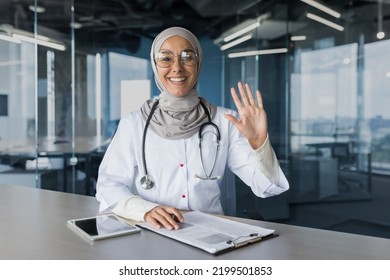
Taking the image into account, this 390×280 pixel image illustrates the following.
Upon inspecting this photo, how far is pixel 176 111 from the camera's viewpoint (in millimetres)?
1738

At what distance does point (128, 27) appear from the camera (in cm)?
484

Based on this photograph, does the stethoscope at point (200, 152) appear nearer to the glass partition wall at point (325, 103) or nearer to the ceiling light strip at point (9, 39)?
the glass partition wall at point (325, 103)

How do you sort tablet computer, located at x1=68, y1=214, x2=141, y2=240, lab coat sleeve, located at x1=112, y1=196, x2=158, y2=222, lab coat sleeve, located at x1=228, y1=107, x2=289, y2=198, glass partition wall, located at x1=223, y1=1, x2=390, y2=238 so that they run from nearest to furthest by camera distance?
tablet computer, located at x1=68, y1=214, x2=141, y2=240
lab coat sleeve, located at x1=112, y1=196, x2=158, y2=222
lab coat sleeve, located at x1=228, y1=107, x2=289, y2=198
glass partition wall, located at x1=223, y1=1, x2=390, y2=238

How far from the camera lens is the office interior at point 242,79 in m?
4.15

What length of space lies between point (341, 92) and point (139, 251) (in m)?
3.63

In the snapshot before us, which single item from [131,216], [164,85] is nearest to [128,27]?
[164,85]

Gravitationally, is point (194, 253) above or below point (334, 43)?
below

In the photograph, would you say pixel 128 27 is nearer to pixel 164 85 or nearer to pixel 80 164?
pixel 80 164

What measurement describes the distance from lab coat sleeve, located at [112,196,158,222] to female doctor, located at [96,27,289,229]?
83mm

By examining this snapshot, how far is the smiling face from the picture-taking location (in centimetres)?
167

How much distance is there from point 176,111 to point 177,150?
180mm

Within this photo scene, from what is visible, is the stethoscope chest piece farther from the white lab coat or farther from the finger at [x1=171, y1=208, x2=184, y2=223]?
the finger at [x1=171, y1=208, x2=184, y2=223]

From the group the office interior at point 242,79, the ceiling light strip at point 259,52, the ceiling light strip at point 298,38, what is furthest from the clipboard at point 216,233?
the ceiling light strip at point 298,38

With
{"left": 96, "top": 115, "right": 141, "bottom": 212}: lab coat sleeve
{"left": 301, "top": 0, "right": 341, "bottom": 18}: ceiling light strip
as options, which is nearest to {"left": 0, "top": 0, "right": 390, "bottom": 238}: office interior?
{"left": 301, "top": 0, "right": 341, "bottom": 18}: ceiling light strip
